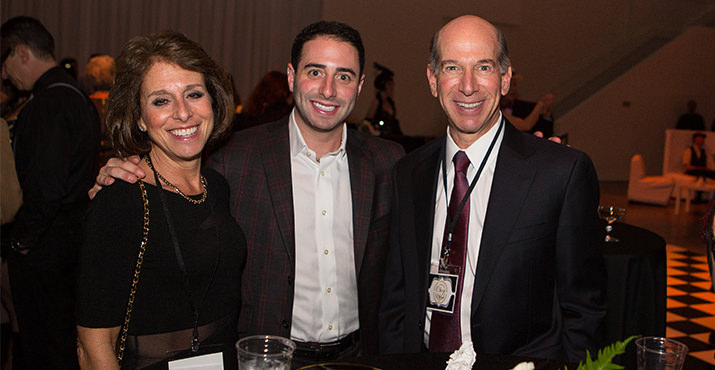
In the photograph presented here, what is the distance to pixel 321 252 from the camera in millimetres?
2191

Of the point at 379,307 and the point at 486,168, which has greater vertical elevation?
the point at 486,168

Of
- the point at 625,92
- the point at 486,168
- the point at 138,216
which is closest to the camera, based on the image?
the point at 138,216

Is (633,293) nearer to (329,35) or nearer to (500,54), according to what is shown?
(500,54)

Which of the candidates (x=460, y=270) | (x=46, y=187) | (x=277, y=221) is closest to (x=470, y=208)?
(x=460, y=270)

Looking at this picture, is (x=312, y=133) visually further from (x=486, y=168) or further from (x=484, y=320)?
(x=484, y=320)

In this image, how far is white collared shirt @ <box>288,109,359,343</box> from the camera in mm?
2182

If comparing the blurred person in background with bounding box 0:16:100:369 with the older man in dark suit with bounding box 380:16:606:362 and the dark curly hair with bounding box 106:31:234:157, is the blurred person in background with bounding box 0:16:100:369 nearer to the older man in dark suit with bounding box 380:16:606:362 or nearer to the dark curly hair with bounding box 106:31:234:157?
the dark curly hair with bounding box 106:31:234:157

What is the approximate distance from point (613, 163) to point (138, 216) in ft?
46.4

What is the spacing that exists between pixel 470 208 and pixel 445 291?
0.94ft

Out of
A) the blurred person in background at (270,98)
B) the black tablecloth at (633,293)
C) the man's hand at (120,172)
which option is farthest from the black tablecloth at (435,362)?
the blurred person in background at (270,98)

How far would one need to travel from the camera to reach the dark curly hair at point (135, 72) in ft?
6.02

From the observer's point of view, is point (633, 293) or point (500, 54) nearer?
point (500, 54)

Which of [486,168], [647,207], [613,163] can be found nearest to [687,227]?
[647,207]

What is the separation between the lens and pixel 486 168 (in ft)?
6.64
